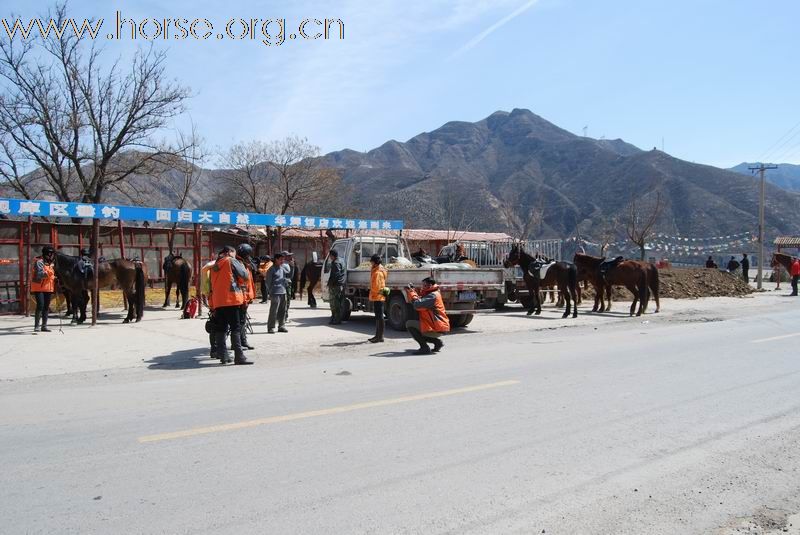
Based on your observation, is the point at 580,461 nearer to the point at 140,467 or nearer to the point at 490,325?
the point at 140,467

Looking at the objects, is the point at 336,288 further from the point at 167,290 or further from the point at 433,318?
the point at 167,290

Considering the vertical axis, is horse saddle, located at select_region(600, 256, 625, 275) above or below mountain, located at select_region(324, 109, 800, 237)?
below

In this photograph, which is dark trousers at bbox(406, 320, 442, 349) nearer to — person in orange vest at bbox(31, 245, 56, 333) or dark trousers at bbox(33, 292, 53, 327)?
person in orange vest at bbox(31, 245, 56, 333)

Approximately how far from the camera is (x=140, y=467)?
192 inches

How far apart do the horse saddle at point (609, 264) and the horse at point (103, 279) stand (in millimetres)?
13863

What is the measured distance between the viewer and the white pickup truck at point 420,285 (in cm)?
1409

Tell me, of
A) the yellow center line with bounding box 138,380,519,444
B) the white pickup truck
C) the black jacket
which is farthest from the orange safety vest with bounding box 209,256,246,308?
the black jacket

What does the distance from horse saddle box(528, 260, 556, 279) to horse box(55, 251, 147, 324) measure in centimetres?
1132

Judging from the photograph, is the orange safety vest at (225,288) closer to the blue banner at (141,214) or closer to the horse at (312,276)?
the blue banner at (141,214)

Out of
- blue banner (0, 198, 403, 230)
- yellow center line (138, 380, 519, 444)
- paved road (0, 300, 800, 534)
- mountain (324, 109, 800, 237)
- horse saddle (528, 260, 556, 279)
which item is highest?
mountain (324, 109, 800, 237)

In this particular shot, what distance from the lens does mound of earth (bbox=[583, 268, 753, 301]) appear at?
2674 centimetres

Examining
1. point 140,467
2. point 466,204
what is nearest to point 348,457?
point 140,467

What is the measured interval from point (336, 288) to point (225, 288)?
19.5ft

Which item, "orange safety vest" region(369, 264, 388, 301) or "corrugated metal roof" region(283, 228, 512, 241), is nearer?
"orange safety vest" region(369, 264, 388, 301)
